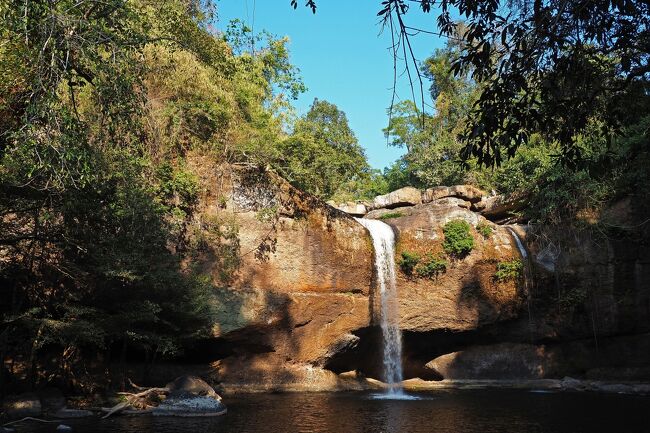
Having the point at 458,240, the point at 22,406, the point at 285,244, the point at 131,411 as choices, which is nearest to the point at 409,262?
the point at 458,240

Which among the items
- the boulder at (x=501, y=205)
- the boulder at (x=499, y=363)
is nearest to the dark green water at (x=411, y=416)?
the boulder at (x=499, y=363)

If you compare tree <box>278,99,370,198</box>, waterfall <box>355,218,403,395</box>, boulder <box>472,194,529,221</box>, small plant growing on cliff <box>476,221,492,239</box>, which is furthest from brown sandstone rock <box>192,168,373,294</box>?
boulder <box>472,194,529,221</box>

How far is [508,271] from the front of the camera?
2061 cm

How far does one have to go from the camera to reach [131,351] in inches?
667

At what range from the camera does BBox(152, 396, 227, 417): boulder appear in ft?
41.4

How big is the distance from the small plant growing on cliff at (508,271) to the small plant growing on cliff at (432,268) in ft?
6.90

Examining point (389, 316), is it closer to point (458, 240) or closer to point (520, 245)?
point (458, 240)

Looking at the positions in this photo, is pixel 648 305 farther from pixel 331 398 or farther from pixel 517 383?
pixel 331 398

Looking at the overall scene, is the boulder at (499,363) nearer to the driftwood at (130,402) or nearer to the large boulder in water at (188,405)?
the large boulder in water at (188,405)

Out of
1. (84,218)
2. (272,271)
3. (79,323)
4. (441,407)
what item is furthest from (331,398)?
(84,218)

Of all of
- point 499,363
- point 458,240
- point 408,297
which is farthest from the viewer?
point 499,363

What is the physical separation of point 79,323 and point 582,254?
17.6m

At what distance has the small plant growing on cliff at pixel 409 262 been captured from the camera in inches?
805

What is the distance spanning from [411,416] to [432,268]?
27.4 feet
